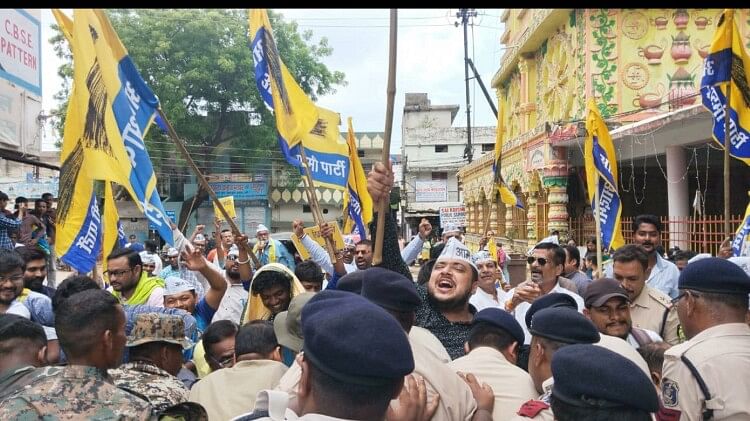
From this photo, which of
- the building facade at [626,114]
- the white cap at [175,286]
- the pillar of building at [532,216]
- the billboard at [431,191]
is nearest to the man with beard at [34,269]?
the white cap at [175,286]

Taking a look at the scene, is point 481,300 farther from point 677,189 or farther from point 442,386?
point 677,189

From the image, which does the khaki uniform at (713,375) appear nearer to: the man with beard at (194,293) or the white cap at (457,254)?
the white cap at (457,254)

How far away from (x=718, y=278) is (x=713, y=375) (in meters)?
0.41

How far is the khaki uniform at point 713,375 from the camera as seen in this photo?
230cm

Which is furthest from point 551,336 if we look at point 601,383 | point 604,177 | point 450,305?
point 604,177

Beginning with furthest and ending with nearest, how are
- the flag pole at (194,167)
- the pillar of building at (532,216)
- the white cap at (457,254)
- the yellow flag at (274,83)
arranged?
the pillar of building at (532,216)
the yellow flag at (274,83)
the flag pole at (194,167)
the white cap at (457,254)

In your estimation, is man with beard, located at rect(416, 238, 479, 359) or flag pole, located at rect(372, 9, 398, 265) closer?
flag pole, located at rect(372, 9, 398, 265)

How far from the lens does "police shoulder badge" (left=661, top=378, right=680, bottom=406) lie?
244 cm

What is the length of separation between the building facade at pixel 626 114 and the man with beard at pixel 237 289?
925 cm

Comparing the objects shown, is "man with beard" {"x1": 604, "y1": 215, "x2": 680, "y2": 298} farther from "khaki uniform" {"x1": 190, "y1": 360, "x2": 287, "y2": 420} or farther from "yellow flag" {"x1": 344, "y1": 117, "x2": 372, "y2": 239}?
"khaki uniform" {"x1": 190, "y1": 360, "x2": 287, "y2": 420}

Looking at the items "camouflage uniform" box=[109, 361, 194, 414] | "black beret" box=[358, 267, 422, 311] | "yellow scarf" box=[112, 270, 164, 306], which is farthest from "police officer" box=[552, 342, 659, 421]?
"yellow scarf" box=[112, 270, 164, 306]

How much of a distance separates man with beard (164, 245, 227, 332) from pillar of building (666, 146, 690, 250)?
1052 centimetres

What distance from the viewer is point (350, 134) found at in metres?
6.94
